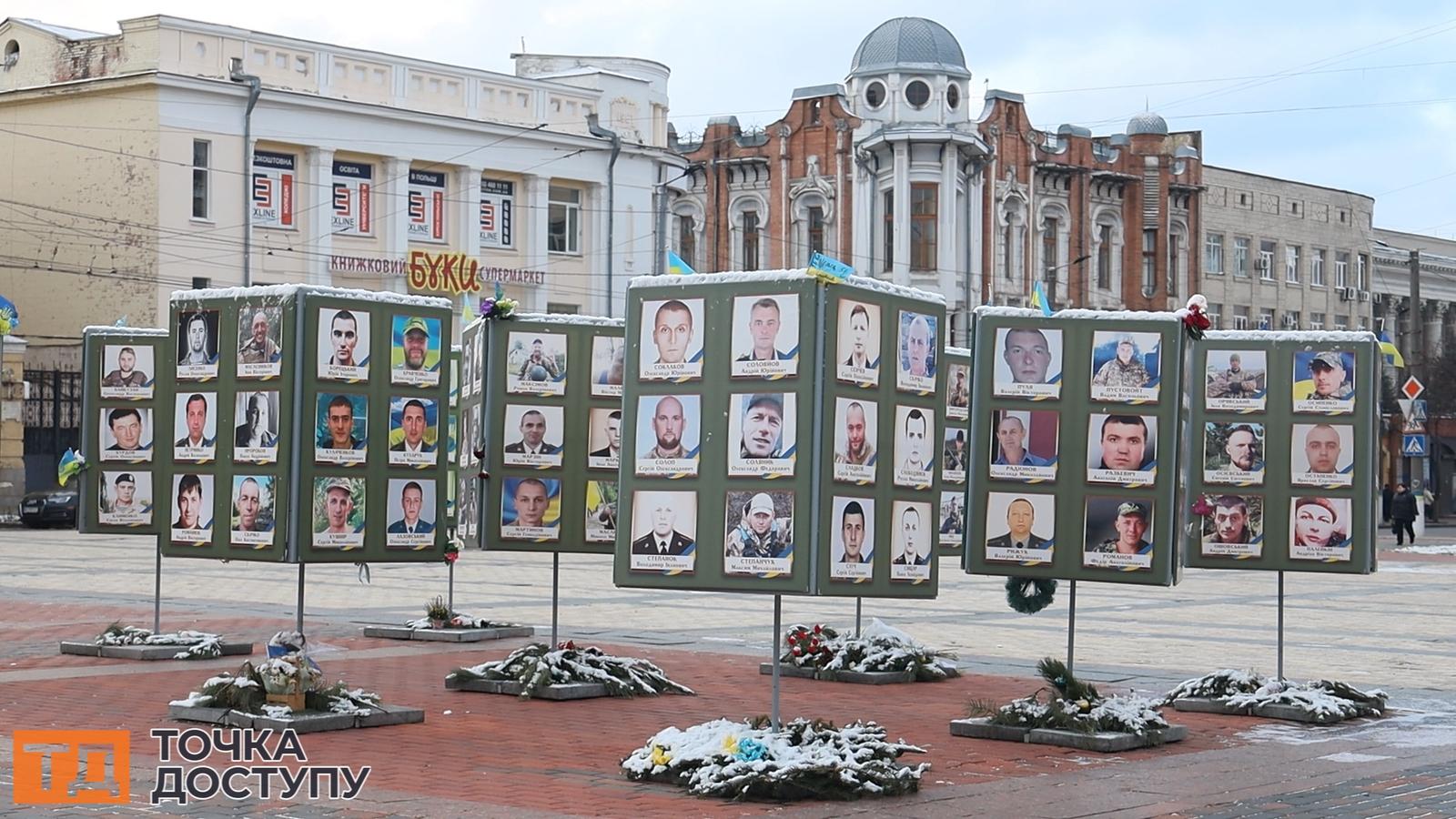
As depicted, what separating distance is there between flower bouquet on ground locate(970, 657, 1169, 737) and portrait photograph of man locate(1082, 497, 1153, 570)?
786 mm

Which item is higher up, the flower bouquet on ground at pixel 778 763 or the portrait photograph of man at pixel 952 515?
the portrait photograph of man at pixel 952 515

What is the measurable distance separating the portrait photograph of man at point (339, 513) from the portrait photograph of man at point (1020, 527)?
14.6 ft

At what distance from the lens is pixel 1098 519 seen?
13.0 metres

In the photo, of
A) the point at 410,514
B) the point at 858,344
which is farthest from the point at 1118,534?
the point at 410,514

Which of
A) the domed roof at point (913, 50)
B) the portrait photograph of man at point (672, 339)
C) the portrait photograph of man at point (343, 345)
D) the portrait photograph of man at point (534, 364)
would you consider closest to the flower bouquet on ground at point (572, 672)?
the portrait photograph of man at point (534, 364)

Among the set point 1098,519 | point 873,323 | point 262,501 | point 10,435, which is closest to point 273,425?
point 262,501

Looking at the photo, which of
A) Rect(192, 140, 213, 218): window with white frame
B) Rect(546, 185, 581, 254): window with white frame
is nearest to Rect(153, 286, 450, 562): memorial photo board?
Rect(192, 140, 213, 218): window with white frame

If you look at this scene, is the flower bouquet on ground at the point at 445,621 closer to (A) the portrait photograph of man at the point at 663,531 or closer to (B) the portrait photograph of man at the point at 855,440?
(A) the portrait photograph of man at the point at 663,531

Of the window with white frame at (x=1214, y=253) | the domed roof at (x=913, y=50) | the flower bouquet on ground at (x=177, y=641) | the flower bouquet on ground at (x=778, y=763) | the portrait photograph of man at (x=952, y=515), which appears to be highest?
the domed roof at (x=913, y=50)

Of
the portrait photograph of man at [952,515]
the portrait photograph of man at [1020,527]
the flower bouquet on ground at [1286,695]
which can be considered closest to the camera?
the portrait photograph of man at [1020,527]

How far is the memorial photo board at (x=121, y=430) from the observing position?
17141mm

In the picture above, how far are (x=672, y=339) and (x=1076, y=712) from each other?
11.7 feet

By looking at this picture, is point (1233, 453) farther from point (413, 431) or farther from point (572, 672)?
point (413, 431)

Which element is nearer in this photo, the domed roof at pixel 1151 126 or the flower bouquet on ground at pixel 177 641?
the flower bouquet on ground at pixel 177 641
